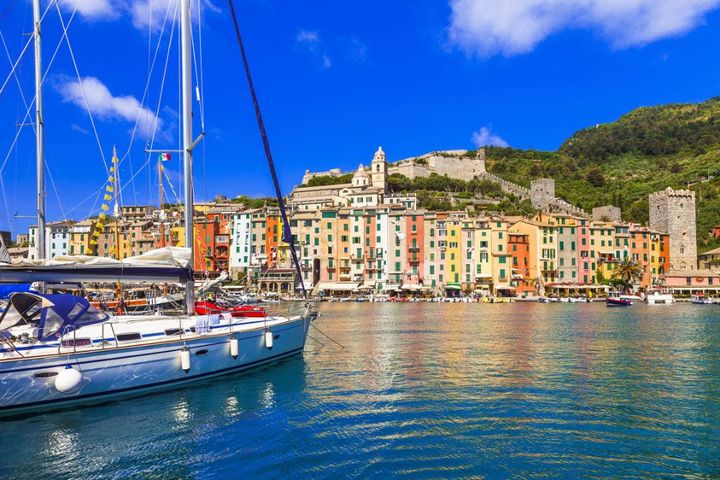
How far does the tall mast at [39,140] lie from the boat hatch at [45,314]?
6.43m

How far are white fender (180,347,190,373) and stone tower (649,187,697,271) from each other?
309ft

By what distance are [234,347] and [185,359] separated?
215cm

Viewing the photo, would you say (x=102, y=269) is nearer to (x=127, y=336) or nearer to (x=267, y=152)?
(x=127, y=336)

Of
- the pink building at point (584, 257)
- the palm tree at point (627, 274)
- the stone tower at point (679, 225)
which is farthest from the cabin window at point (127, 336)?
the stone tower at point (679, 225)

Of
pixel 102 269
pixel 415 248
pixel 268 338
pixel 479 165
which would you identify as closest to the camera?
pixel 102 269

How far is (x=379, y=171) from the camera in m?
130

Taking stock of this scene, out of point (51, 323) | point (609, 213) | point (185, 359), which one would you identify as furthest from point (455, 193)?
point (51, 323)

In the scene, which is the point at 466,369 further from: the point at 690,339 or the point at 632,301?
the point at 632,301

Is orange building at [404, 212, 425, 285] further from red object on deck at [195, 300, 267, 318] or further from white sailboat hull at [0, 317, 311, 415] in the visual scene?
white sailboat hull at [0, 317, 311, 415]

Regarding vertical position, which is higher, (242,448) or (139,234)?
(139,234)

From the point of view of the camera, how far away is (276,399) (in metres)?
17.3

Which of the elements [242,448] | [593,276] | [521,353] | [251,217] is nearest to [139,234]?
[251,217]

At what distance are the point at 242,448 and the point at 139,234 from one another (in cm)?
9042

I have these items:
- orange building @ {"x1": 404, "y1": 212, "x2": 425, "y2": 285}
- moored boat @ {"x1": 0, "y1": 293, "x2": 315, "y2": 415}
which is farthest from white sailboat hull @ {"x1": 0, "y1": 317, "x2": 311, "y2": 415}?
orange building @ {"x1": 404, "y1": 212, "x2": 425, "y2": 285}
